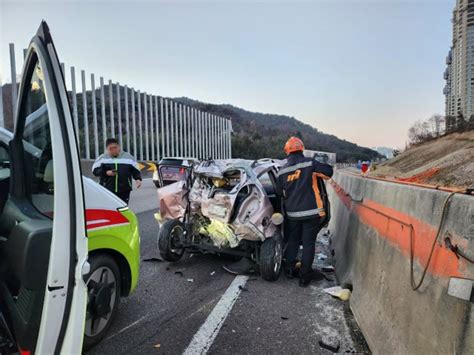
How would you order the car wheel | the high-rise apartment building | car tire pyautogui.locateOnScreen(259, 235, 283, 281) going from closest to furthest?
the car wheel
car tire pyautogui.locateOnScreen(259, 235, 283, 281)
the high-rise apartment building

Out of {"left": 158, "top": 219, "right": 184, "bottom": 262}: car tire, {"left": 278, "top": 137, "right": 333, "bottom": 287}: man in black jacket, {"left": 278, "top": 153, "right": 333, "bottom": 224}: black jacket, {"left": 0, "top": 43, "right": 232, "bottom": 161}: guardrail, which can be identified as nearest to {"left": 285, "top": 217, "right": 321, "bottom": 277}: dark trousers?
{"left": 278, "top": 137, "right": 333, "bottom": 287}: man in black jacket

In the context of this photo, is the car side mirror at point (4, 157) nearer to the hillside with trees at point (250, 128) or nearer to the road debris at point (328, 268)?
the hillside with trees at point (250, 128)

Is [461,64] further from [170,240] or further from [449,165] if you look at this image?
[170,240]

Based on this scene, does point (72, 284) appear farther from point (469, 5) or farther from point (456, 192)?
point (469, 5)

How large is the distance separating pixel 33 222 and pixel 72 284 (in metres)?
0.53

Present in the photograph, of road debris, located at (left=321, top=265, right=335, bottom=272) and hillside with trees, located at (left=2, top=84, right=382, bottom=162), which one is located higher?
hillside with trees, located at (left=2, top=84, right=382, bottom=162)

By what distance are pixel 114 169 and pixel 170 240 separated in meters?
1.76

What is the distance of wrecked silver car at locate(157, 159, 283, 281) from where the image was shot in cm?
488

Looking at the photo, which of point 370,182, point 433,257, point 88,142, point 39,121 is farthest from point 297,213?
point 88,142

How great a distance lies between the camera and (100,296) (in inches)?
110

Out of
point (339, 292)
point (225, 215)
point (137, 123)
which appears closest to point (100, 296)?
point (225, 215)

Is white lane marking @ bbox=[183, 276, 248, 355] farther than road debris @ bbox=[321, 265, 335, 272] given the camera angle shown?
No

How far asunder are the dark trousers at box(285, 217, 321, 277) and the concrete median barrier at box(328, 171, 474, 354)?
0.99 metres

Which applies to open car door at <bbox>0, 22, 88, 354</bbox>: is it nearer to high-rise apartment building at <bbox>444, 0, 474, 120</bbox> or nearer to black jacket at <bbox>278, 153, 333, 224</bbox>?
black jacket at <bbox>278, 153, 333, 224</bbox>
